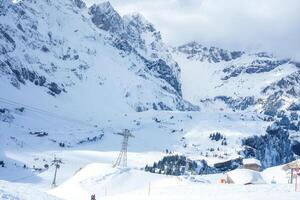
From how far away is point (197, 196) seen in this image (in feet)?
193

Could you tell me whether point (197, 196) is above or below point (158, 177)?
below

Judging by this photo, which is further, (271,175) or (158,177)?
(271,175)

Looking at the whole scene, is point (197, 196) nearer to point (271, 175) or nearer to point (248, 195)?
point (248, 195)

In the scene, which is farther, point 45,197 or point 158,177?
point 158,177

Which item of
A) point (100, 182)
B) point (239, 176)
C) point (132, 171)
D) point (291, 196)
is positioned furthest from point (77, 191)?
point (291, 196)

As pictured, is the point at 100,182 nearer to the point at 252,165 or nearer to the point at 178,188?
the point at 178,188

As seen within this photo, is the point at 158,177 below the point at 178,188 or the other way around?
the other way around

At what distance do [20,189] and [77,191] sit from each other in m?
65.8

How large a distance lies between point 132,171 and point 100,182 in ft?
38.7

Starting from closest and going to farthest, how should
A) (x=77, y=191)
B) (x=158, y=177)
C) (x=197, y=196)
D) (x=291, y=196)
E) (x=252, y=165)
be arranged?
(x=291, y=196), (x=197, y=196), (x=77, y=191), (x=158, y=177), (x=252, y=165)

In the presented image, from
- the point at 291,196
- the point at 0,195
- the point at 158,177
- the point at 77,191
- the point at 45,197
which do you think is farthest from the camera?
the point at 158,177

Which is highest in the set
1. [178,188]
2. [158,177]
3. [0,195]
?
[158,177]

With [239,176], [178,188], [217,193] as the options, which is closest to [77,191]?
[239,176]

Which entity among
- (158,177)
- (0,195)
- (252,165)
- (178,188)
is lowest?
(0,195)
